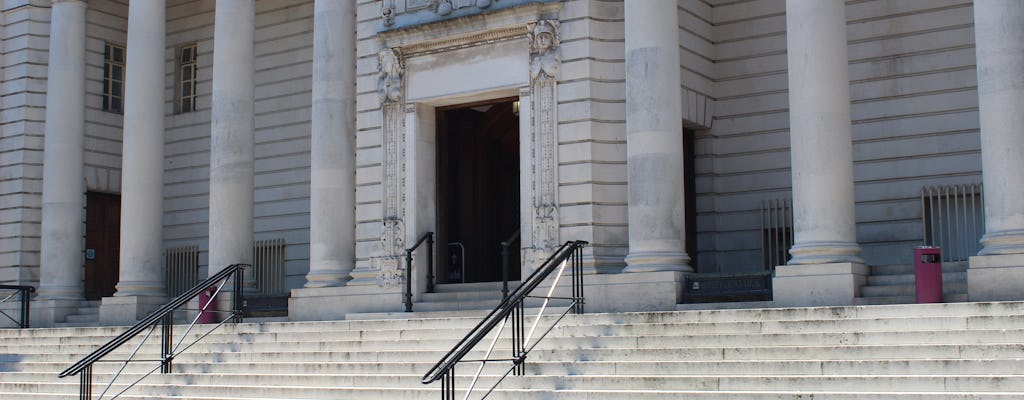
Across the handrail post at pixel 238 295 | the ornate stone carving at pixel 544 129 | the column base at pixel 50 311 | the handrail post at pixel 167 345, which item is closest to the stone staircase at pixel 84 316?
the column base at pixel 50 311

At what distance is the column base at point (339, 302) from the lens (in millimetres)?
20828

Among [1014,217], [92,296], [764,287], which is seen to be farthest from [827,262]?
[92,296]

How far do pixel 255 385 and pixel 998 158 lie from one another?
378 inches

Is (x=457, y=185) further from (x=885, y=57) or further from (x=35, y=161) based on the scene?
(x=35, y=161)

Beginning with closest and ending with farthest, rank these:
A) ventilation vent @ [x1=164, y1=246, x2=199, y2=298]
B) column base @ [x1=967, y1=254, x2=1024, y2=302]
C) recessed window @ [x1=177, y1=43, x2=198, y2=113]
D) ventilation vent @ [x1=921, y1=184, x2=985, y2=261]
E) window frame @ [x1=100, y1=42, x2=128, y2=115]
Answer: column base @ [x1=967, y1=254, x2=1024, y2=302]
ventilation vent @ [x1=921, y1=184, x2=985, y2=261]
ventilation vent @ [x1=164, y1=246, x2=199, y2=298]
window frame @ [x1=100, y1=42, x2=128, y2=115]
recessed window @ [x1=177, y1=43, x2=198, y2=113]

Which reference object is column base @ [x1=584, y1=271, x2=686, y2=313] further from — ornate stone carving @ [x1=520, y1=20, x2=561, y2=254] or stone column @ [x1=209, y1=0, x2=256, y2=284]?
stone column @ [x1=209, y1=0, x2=256, y2=284]

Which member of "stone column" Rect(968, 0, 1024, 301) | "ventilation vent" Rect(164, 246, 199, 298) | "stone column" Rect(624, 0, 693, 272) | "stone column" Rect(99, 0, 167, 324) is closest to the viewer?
"stone column" Rect(968, 0, 1024, 301)

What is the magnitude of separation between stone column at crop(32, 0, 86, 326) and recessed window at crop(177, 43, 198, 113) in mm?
2769

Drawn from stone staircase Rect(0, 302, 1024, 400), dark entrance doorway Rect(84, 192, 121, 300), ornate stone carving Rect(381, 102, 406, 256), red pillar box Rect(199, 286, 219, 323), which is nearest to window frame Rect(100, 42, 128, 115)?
dark entrance doorway Rect(84, 192, 121, 300)

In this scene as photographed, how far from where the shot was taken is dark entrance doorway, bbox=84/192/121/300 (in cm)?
2791

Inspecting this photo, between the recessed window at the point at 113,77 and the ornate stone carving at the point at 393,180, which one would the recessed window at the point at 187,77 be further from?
the ornate stone carving at the point at 393,180

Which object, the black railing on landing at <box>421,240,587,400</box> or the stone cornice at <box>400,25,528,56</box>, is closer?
the black railing on landing at <box>421,240,587,400</box>

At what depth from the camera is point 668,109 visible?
18.2 m

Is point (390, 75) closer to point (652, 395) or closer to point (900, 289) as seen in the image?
point (900, 289)
